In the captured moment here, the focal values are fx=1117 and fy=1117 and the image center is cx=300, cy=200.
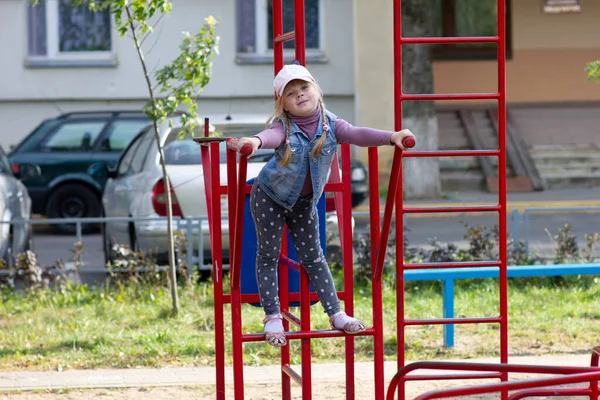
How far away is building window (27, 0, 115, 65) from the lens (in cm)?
2236

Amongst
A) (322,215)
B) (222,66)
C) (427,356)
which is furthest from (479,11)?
(322,215)

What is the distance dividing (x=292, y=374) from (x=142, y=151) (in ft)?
17.9

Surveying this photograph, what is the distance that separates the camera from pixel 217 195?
4.87 meters

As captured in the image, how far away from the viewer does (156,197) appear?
31.4 feet

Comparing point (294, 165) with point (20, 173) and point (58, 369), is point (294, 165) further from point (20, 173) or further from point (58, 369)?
point (20, 173)

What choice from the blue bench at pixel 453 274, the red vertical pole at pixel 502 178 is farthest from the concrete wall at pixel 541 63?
the red vertical pole at pixel 502 178

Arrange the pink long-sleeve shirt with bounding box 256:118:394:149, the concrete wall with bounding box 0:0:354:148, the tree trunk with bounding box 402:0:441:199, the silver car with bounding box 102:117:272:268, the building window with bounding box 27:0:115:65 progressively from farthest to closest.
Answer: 1. the building window with bounding box 27:0:115:65
2. the concrete wall with bounding box 0:0:354:148
3. the tree trunk with bounding box 402:0:441:199
4. the silver car with bounding box 102:117:272:268
5. the pink long-sleeve shirt with bounding box 256:118:394:149

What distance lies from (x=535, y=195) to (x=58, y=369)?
1336 centimetres

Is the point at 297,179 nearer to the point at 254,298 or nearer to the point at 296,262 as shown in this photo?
the point at 296,262

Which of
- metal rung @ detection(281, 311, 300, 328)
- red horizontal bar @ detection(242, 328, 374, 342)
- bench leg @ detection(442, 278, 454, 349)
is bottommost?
bench leg @ detection(442, 278, 454, 349)

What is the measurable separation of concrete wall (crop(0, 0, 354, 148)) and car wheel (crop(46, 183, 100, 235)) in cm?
694

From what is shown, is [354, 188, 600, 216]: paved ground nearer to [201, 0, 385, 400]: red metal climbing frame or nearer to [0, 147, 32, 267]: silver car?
[0, 147, 32, 267]: silver car

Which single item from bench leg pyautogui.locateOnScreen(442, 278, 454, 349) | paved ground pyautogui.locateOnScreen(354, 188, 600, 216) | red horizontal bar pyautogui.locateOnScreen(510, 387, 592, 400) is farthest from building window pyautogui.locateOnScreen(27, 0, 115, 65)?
red horizontal bar pyautogui.locateOnScreen(510, 387, 592, 400)

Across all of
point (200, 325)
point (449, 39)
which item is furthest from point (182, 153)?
point (449, 39)
